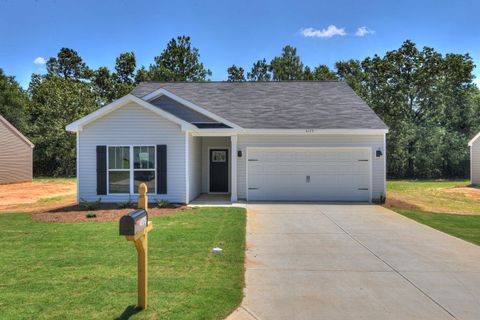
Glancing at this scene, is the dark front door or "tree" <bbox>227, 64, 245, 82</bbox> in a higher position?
"tree" <bbox>227, 64, 245, 82</bbox>

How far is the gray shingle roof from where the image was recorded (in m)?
14.7

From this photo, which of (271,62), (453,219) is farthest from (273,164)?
(271,62)

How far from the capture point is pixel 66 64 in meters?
44.8

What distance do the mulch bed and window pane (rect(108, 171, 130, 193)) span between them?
0.65m

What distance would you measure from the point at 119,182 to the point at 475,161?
22286mm

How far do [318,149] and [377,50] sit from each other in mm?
21180

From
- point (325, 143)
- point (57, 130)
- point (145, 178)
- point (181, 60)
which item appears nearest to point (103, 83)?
point (181, 60)

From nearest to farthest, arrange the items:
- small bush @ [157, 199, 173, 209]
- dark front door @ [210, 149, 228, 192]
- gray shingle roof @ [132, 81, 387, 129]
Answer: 1. small bush @ [157, 199, 173, 209]
2. gray shingle roof @ [132, 81, 387, 129]
3. dark front door @ [210, 149, 228, 192]

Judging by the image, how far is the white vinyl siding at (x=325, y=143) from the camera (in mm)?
14430

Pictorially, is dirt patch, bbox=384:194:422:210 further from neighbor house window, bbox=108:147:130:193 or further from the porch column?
neighbor house window, bbox=108:147:130:193

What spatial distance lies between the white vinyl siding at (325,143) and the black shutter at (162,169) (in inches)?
123

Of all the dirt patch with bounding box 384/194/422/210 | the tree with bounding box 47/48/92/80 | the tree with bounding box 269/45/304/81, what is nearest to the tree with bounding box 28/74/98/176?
the tree with bounding box 47/48/92/80

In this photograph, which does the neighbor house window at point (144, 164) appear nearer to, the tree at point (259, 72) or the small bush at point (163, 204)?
the small bush at point (163, 204)

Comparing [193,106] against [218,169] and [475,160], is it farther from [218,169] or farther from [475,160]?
[475,160]
